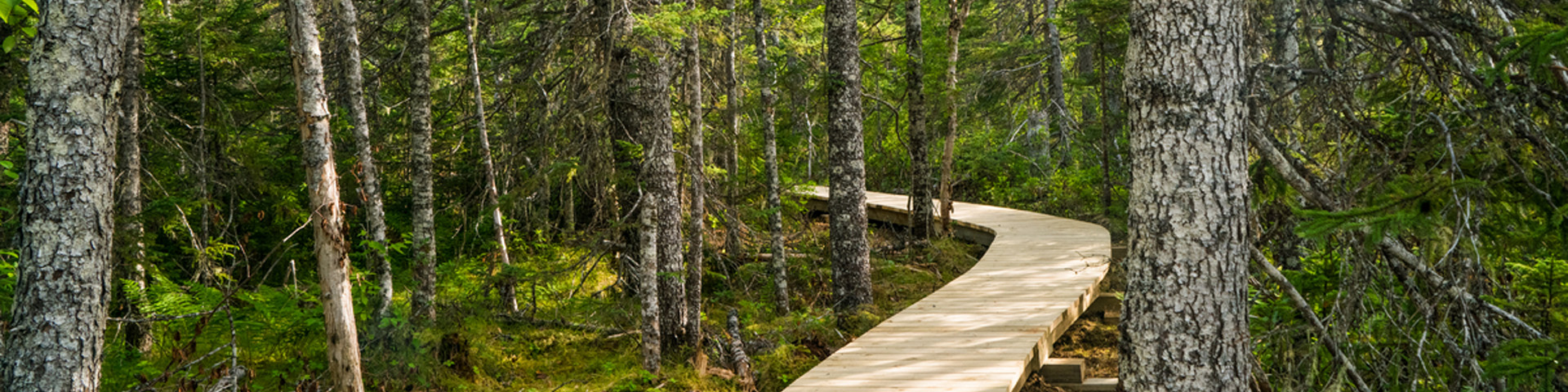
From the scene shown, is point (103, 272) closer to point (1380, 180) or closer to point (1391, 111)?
point (1380, 180)

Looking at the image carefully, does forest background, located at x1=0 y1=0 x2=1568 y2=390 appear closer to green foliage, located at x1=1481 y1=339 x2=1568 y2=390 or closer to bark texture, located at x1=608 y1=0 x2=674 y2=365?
green foliage, located at x1=1481 y1=339 x2=1568 y2=390

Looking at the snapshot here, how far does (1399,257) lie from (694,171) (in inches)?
273

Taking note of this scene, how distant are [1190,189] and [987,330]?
3.34 m

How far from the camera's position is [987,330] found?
7.78 m

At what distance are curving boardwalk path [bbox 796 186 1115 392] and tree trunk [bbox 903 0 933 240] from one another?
1.93 m

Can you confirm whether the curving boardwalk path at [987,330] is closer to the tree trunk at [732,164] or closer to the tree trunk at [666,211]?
the tree trunk at [666,211]

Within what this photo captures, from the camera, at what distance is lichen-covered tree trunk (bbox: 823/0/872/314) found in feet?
33.1

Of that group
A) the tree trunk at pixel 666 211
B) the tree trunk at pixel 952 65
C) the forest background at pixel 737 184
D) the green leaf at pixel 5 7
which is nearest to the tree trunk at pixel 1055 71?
the forest background at pixel 737 184

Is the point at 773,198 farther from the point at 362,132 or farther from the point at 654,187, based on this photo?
the point at 362,132

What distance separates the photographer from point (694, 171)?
10.3 metres

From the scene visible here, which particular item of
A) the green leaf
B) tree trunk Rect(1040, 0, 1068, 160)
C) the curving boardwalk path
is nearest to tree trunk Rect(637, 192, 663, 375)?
the curving boardwalk path

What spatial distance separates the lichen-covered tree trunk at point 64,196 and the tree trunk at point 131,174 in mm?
4279

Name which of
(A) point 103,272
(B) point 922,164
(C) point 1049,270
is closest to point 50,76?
(A) point 103,272

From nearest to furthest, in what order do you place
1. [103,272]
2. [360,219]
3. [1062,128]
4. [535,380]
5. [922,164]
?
[103,272]
[535,380]
[922,164]
[360,219]
[1062,128]
